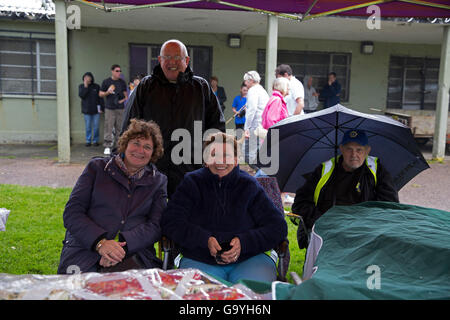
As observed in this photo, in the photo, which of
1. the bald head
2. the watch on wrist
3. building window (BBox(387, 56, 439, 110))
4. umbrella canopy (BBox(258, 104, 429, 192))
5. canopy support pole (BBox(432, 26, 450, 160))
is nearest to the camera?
the watch on wrist

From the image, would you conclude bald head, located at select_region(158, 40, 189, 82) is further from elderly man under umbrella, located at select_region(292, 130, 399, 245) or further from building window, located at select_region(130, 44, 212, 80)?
building window, located at select_region(130, 44, 212, 80)

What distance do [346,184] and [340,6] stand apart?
2.13m

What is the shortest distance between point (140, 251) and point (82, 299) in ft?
4.67

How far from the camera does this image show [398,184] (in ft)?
12.6

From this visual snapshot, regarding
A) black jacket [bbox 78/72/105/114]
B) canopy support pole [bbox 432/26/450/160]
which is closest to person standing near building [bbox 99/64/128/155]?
black jacket [bbox 78/72/105/114]

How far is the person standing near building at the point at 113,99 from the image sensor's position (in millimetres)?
10945

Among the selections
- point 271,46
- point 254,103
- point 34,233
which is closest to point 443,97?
point 271,46

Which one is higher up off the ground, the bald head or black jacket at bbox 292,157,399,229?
the bald head

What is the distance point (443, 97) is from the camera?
1070 cm

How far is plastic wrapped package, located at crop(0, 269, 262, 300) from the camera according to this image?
169 centimetres

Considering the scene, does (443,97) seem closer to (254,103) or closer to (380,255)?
(254,103)

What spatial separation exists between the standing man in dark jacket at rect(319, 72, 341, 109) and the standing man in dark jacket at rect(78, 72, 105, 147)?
6.00 m

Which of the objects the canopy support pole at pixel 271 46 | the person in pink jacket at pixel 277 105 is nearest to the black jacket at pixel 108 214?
the person in pink jacket at pixel 277 105
